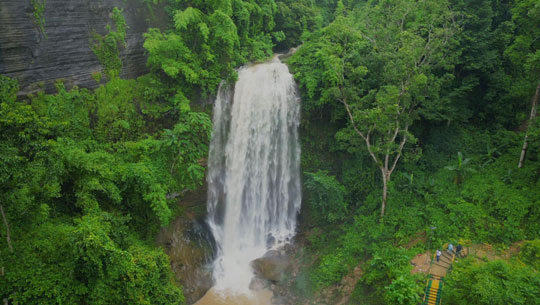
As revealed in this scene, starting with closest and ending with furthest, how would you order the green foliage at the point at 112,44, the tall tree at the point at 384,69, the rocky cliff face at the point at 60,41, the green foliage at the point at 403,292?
the green foliage at the point at 403,292 → the rocky cliff face at the point at 60,41 → the tall tree at the point at 384,69 → the green foliage at the point at 112,44

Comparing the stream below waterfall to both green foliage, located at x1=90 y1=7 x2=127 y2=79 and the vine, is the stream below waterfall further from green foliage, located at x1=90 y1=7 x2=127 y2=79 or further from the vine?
the vine

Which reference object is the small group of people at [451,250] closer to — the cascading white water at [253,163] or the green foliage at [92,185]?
the cascading white water at [253,163]

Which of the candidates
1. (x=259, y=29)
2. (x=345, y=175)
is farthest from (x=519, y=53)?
(x=259, y=29)

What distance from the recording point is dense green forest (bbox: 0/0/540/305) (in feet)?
30.7

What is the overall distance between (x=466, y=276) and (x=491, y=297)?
3.72 ft

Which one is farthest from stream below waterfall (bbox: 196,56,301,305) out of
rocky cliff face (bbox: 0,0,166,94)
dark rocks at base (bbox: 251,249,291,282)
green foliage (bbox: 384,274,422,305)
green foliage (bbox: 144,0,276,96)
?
green foliage (bbox: 384,274,422,305)

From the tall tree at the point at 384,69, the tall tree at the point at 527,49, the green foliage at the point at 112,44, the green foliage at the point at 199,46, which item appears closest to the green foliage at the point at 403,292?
the tall tree at the point at 384,69

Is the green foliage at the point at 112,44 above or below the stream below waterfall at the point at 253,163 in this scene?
above

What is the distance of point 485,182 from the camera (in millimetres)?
14711

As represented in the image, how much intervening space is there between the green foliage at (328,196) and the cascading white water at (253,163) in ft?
4.95

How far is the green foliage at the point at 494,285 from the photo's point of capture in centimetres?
954

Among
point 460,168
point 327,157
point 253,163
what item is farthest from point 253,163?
point 460,168

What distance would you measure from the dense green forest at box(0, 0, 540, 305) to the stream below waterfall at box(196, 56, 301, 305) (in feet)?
2.70

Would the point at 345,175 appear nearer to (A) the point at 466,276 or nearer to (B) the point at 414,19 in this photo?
(A) the point at 466,276
